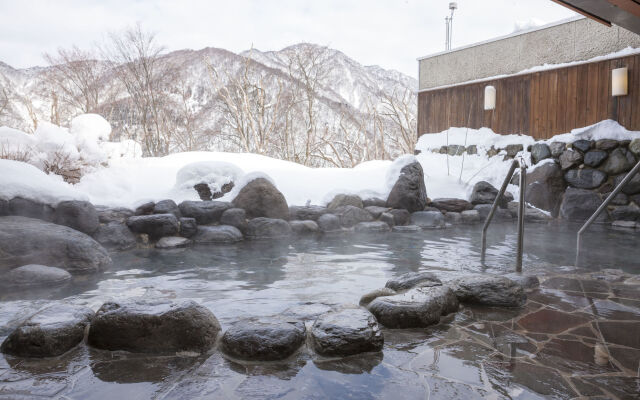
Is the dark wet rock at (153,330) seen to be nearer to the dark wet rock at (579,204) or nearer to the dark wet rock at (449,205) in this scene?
the dark wet rock at (449,205)

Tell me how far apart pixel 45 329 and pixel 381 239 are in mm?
4460

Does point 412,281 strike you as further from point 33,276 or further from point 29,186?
point 29,186

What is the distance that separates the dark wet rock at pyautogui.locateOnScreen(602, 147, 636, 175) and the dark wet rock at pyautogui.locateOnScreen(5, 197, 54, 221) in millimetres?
9132

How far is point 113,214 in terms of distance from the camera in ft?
18.0

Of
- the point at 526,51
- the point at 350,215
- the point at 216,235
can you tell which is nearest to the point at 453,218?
the point at 350,215

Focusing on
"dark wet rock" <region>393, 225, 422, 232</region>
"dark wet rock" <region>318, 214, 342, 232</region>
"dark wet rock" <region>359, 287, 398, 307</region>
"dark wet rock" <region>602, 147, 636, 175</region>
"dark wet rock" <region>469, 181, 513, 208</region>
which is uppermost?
"dark wet rock" <region>602, 147, 636, 175</region>

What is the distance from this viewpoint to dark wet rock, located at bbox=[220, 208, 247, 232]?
19.7 ft

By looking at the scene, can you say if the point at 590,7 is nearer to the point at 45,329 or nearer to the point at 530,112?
the point at 45,329

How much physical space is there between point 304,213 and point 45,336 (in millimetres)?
4817

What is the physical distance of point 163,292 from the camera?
3.23 meters

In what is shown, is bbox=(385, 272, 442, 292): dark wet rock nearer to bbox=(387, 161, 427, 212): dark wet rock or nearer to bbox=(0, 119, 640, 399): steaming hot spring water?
bbox=(0, 119, 640, 399): steaming hot spring water

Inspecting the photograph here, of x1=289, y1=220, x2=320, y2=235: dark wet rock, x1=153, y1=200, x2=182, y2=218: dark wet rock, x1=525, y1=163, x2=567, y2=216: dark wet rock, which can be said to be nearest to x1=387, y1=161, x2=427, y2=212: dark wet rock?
x1=289, y1=220, x2=320, y2=235: dark wet rock

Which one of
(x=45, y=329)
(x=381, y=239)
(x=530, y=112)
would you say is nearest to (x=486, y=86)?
(x=530, y=112)

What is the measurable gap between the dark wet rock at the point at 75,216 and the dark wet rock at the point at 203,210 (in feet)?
4.15
